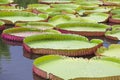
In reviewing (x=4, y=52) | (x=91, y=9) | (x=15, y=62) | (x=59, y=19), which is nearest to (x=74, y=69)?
(x=15, y=62)

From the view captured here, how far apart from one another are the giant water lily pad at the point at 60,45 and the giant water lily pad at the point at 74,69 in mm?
333

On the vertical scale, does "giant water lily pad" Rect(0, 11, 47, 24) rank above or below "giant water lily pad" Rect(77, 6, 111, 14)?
above

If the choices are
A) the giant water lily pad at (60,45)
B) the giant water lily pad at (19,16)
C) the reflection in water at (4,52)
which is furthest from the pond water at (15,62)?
the giant water lily pad at (19,16)

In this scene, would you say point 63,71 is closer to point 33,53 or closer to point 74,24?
point 33,53

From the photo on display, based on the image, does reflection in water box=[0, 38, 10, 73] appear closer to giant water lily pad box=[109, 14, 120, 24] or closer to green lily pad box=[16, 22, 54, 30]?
green lily pad box=[16, 22, 54, 30]

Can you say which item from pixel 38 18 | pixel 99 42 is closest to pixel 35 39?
pixel 99 42

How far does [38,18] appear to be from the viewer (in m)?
5.48

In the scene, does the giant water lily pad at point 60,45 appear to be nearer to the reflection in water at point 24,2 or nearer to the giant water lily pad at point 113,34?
the giant water lily pad at point 113,34

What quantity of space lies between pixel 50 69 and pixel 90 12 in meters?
3.39

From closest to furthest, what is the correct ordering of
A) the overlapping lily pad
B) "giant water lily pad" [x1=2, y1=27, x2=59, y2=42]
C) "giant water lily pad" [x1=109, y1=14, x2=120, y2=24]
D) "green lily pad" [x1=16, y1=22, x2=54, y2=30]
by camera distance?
1. the overlapping lily pad
2. "giant water lily pad" [x1=2, y1=27, x2=59, y2=42]
3. "green lily pad" [x1=16, y1=22, x2=54, y2=30]
4. "giant water lily pad" [x1=109, y1=14, x2=120, y2=24]

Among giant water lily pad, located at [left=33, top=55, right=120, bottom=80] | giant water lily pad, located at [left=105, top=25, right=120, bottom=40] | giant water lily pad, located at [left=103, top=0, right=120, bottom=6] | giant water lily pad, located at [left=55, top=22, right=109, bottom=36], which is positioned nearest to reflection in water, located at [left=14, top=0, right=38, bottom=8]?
giant water lily pad, located at [left=103, top=0, right=120, bottom=6]

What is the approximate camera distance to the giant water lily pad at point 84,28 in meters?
4.54

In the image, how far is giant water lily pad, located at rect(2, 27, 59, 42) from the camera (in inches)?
164

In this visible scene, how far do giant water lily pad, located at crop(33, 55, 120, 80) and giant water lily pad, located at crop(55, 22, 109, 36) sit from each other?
1316 mm
